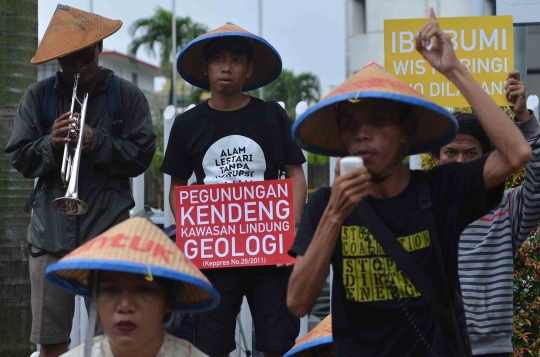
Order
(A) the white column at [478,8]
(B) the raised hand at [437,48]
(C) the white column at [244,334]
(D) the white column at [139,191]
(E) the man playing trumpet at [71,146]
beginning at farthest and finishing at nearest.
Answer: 1. (D) the white column at [139,191]
2. (C) the white column at [244,334]
3. (A) the white column at [478,8]
4. (E) the man playing trumpet at [71,146]
5. (B) the raised hand at [437,48]

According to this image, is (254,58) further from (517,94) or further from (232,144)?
(517,94)

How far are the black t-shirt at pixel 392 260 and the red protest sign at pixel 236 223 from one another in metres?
1.78

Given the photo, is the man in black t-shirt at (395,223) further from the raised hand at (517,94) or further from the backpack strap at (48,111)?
the backpack strap at (48,111)

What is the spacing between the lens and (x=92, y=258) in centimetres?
334

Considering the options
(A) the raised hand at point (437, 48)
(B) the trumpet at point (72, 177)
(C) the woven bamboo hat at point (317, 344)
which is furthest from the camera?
(B) the trumpet at point (72, 177)

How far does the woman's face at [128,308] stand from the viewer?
358 centimetres

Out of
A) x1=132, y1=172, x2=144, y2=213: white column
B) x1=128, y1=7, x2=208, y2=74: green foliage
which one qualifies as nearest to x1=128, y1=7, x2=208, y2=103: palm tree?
x1=128, y1=7, x2=208, y2=74: green foliage

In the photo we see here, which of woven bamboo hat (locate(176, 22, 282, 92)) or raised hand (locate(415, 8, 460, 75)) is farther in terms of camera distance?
woven bamboo hat (locate(176, 22, 282, 92))

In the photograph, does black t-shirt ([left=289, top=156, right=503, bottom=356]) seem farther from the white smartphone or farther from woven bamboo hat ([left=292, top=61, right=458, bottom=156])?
the white smartphone

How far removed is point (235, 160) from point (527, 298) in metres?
1.88

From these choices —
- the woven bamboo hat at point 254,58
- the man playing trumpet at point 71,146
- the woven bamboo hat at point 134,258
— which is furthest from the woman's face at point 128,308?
the woven bamboo hat at point 254,58

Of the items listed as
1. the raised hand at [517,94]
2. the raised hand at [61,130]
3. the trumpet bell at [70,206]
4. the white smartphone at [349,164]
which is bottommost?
the trumpet bell at [70,206]

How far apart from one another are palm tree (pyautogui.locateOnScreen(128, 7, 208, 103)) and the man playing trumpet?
31.4m

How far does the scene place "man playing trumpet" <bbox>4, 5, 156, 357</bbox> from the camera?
539 centimetres
